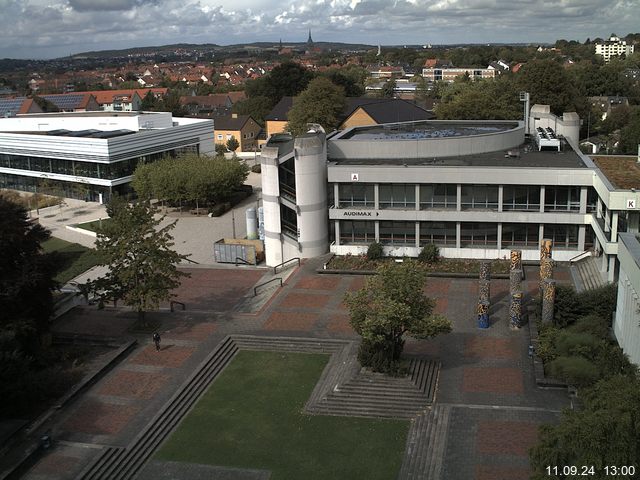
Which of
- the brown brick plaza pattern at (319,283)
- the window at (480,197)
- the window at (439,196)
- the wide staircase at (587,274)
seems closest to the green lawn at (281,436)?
the brown brick plaza pattern at (319,283)

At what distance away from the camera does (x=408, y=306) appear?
27.2 m

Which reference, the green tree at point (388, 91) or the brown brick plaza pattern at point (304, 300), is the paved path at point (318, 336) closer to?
the brown brick plaza pattern at point (304, 300)

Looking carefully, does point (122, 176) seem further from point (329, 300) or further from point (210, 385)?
point (210, 385)

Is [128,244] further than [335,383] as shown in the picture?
Yes

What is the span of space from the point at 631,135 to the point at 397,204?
38657 millimetres

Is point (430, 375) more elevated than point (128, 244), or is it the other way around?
point (128, 244)

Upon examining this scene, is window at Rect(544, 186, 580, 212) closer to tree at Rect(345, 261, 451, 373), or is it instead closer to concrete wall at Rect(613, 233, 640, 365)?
concrete wall at Rect(613, 233, 640, 365)

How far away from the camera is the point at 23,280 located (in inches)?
1164

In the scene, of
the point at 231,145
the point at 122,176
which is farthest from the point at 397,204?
the point at 231,145

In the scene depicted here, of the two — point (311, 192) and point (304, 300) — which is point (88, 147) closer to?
point (311, 192)

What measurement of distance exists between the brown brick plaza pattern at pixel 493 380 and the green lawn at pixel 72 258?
89.3ft

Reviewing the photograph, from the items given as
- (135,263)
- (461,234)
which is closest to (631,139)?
(461,234)

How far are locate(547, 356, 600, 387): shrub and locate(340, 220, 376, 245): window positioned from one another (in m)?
19.7

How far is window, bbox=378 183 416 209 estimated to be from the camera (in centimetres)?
4375
